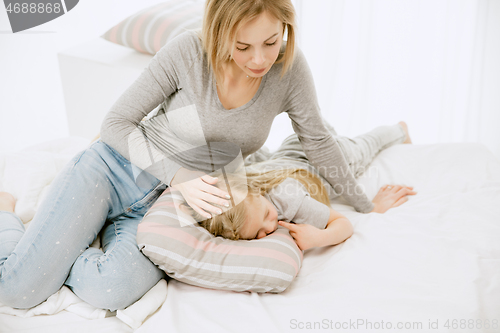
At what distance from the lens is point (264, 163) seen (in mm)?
1440

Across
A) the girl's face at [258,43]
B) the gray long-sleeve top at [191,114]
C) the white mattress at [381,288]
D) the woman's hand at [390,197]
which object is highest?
the girl's face at [258,43]

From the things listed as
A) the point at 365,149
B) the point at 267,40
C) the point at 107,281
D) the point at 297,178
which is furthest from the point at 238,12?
the point at 365,149

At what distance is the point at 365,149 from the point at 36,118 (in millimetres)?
2175

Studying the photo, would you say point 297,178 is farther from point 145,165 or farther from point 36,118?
point 36,118

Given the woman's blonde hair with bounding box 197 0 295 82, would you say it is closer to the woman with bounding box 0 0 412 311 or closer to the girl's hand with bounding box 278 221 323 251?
the woman with bounding box 0 0 412 311

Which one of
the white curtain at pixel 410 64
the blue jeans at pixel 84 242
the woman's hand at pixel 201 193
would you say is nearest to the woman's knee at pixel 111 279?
the blue jeans at pixel 84 242

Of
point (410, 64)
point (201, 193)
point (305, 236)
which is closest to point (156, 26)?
point (201, 193)

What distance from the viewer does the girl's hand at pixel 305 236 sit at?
110 centimetres

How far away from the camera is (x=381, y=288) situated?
93cm

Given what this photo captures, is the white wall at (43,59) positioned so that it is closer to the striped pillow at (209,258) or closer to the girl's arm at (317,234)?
the striped pillow at (209,258)

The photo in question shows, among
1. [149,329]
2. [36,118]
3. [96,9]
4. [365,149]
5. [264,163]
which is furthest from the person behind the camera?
[96,9]

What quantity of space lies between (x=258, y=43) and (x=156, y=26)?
1182mm

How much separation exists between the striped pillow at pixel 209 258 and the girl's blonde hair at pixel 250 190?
47 mm

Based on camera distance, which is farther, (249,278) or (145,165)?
(145,165)
